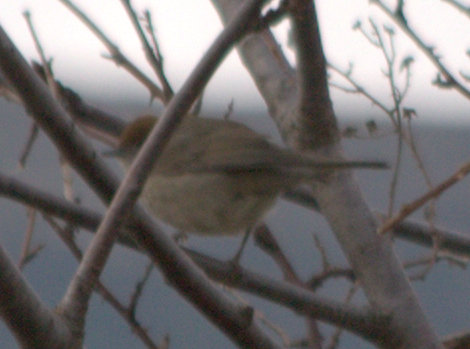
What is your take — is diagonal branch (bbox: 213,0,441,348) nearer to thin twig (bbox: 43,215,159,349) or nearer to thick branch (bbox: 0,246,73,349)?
thin twig (bbox: 43,215,159,349)

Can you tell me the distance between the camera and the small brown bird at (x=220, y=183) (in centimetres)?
446

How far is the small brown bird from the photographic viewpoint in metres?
4.46

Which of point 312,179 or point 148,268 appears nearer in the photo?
point 148,268

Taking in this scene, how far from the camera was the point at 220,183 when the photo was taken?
4617 mm

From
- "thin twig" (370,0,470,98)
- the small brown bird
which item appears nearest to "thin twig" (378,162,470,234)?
"thin twig" (370,0,470,98)

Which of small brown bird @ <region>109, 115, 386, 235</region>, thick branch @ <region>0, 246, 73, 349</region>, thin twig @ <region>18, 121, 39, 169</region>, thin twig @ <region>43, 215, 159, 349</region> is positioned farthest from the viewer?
small brown bird @ <region>109, 115, 386, 235</region>

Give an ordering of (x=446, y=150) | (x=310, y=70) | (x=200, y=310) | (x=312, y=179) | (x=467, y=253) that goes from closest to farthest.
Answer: (x=200, y=310) → (x=310, y=70) → (x=312, y=179) → (x=467, y=253) → (x=446, y=150)

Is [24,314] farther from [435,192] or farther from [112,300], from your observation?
[112,300]

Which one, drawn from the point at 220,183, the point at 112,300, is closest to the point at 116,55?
the point at 112,300

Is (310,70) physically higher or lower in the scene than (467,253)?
higher

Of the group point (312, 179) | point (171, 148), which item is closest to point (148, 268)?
point (312, 179)

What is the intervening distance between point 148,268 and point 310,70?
855 millimetres

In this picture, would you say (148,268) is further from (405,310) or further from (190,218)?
(190,218)

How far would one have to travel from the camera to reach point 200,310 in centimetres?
237
